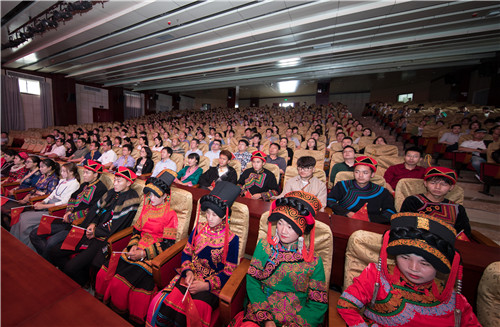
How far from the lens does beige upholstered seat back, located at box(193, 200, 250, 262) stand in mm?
1498

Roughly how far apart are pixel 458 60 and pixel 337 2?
30.0 feet

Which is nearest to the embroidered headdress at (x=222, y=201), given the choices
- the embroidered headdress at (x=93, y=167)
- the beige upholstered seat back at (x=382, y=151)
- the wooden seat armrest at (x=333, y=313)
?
the wooden seat armrest at (x=333, y=313)

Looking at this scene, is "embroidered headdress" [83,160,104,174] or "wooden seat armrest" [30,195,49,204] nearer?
"embroidered headdress" [83,160,104,174]

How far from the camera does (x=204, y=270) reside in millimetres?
1453

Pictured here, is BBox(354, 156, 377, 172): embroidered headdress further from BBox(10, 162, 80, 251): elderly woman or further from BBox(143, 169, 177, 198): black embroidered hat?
BBox(10, 162, 80, 251): elderly woman

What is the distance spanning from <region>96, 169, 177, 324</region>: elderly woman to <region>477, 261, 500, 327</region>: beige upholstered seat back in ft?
6.51

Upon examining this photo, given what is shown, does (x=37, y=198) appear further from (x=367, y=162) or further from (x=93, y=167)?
(x=367, y=162)

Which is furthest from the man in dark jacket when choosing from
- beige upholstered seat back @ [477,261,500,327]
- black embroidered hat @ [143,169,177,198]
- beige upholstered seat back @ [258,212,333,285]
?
beige upholstered seat back @ [477,261,500,327]

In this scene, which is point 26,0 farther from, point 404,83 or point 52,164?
point 404,83

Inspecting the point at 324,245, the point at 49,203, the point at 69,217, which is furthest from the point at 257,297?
the point at 49,203

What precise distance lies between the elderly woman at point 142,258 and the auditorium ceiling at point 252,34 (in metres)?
5.00

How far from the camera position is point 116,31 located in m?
6.11

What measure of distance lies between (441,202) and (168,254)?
8.07ft

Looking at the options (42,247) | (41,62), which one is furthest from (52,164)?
(41,62)
